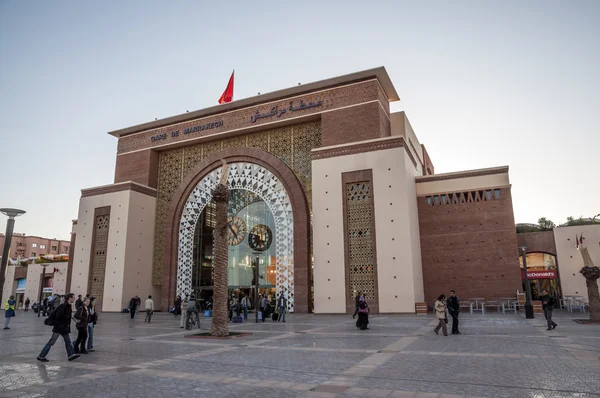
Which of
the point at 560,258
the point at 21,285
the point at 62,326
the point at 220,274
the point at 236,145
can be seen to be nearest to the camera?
the point at 62,326

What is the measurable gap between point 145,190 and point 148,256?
4.48 meters

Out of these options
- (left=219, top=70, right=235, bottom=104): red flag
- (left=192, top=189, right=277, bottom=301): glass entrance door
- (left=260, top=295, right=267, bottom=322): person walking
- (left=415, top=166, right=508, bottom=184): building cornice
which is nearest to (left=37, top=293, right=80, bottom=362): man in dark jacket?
(left=260, top=295, right=267, bottom=322): person walking

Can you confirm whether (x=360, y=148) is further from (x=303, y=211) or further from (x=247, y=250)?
(x=247, y=250)

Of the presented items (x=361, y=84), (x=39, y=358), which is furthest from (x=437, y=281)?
(x=39, y=358)

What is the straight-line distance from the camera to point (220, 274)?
43.6 feet

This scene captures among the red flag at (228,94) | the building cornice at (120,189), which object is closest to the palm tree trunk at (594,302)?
the red flag at (228,94)

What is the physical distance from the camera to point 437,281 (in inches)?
903

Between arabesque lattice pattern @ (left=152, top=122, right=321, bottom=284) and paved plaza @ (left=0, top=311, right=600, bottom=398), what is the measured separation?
576 inches

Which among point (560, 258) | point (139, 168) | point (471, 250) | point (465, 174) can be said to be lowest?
point (560, 258)

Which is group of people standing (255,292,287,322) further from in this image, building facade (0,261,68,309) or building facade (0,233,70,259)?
building facade (0,233,70,259)

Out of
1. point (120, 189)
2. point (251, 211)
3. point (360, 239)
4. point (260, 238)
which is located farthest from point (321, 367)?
point (120, 189)

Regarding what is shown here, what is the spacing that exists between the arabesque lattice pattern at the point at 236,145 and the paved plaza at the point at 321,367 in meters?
14.6

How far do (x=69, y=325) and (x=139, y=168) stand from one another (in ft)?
75.1

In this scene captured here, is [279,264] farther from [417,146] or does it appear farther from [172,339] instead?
[417,146]
